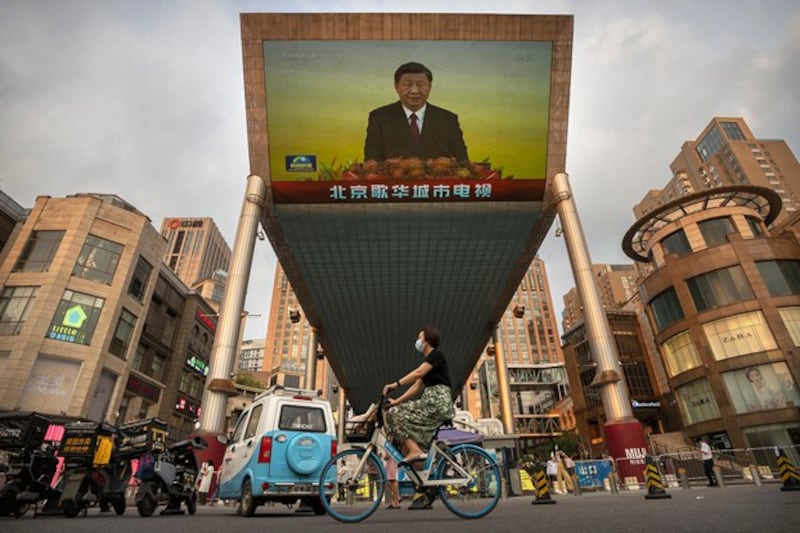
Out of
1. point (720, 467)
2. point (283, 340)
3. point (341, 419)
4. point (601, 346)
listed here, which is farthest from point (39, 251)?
point (283, 340)

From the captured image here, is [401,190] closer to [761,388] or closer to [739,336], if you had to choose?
[739,336]

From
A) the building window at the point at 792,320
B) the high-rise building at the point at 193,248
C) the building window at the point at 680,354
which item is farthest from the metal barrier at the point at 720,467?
the high-rise building at the point at 193,248

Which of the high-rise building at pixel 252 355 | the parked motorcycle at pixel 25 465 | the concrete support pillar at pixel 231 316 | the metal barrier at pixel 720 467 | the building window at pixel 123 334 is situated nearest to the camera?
the parked motorcycle at pixel 25 465

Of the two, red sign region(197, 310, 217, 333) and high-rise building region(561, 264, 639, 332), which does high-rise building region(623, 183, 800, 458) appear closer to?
red sign region(197, 310, 217, 333)

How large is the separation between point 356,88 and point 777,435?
→ 33.8 m

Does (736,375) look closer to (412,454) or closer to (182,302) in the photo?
(412,454)

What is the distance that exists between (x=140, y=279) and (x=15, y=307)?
7274 mm

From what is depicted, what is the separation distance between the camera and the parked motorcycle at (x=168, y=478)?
695 cm

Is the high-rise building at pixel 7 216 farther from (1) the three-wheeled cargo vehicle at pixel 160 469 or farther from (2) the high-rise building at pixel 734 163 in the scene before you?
(2) the high-rise building at pixel 734 163

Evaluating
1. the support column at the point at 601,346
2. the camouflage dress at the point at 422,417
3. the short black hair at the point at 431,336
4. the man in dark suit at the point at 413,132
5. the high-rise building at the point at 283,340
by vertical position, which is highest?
the high-rise building at the point at 283,340

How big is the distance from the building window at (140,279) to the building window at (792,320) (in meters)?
45.7

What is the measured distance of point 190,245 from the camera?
531 feet

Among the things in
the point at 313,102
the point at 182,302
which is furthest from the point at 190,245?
the point at 313,102

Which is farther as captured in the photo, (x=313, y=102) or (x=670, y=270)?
(x=670, y=270)
